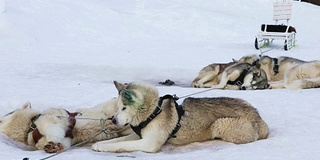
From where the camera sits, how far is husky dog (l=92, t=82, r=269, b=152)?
3.54 m

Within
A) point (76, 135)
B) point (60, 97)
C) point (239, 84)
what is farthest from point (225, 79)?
point (76, 135)

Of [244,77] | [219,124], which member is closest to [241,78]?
[244,77]

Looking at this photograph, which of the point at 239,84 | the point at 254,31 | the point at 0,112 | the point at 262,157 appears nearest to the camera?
the point at 262,157

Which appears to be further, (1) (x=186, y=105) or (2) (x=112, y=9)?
(2) (x=112, y=9)

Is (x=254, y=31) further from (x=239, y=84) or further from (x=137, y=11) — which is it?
(x=239, y=84)

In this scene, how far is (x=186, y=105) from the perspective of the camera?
12.5 ft

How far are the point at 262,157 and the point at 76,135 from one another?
1.59 metres

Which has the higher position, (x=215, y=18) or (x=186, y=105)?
(x=215, y=18)

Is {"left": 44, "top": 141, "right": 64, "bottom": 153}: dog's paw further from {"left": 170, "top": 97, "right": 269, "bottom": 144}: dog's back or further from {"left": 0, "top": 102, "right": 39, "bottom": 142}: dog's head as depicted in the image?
{"left": 170, "top": 97, "right": 269, "bottom": 144}: dog's back

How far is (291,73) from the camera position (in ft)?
21.1

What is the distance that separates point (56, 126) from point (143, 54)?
5827mm

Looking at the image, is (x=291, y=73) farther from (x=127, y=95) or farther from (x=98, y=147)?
(x=98, y=147)

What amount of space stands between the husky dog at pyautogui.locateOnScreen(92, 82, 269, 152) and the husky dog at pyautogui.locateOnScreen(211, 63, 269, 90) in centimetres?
237

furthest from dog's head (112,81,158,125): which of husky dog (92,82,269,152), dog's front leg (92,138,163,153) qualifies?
dog's front leg (92,138,163,153)
